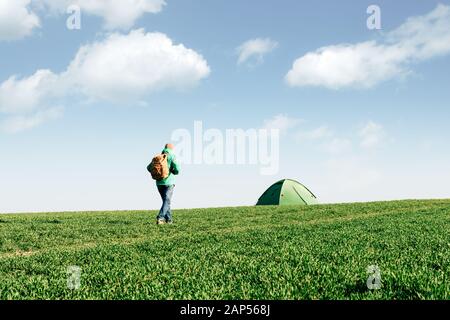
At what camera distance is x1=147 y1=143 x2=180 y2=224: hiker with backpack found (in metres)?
20.0

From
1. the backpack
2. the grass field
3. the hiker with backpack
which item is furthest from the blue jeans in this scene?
the grass field

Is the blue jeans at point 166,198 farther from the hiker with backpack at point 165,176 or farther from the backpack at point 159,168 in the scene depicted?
the backpack at point 159,168

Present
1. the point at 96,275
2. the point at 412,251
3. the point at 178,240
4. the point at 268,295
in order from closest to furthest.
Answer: the point at 268,295
the point at 96,275
the point at 412,251
the point at 178,240

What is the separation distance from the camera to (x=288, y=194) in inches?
1756

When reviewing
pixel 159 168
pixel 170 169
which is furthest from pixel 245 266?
pixel 170 169

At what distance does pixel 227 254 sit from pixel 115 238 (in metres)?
7.03

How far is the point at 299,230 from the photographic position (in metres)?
15.4

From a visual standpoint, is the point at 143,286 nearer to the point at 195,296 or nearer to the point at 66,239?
the point at 195,296

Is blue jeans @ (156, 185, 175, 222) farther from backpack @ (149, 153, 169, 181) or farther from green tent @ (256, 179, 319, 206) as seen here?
green tent @ (256, 179, 319, 206)

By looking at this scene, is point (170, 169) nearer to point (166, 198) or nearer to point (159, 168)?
point (159, 168)

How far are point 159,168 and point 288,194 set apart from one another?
26.5m

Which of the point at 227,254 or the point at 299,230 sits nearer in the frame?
the point at 227,254

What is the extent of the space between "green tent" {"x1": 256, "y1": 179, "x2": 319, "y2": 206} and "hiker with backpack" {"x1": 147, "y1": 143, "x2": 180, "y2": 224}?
82.3 ft
